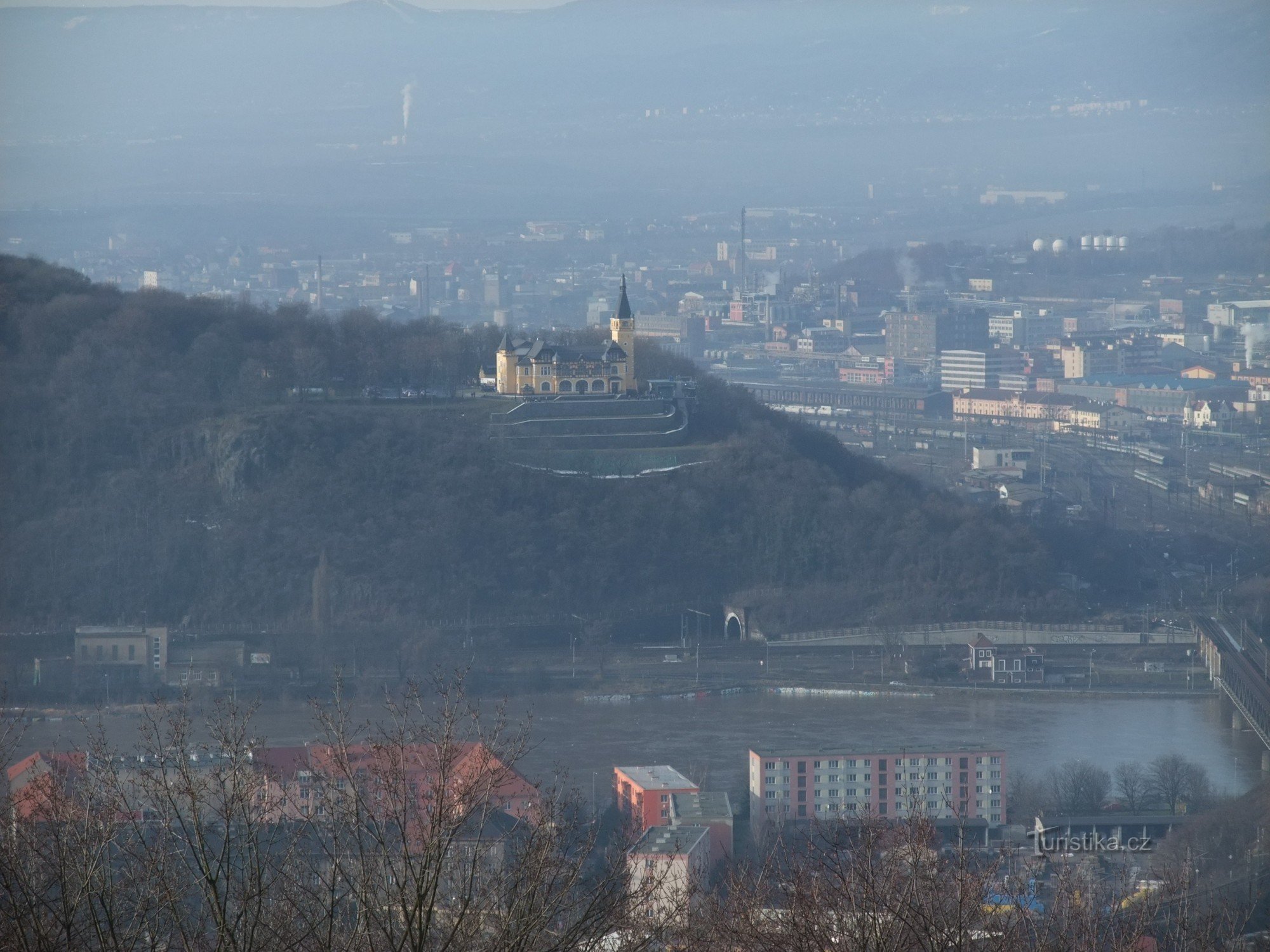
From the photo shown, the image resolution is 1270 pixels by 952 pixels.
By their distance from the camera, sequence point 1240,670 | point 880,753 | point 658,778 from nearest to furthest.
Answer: point 658,778, point 880,753, point 1240,670

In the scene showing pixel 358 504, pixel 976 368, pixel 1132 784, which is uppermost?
pixel 976 368

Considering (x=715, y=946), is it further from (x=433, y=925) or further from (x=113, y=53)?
(x=113, y=53)

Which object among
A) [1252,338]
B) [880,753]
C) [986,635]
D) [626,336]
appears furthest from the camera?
[1252,338]

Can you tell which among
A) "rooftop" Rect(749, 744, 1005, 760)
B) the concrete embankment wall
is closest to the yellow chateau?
the concrete embankment wall

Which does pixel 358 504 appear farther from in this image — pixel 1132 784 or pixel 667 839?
pixel 667 839

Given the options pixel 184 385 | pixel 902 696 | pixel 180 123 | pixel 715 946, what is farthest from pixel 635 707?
pixel 180 123

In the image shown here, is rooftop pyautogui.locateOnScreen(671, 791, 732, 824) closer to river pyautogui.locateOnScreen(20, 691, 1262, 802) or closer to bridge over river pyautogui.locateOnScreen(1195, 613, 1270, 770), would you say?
river pyautogui.locateOnScreen(20, 691, 1262, 802)

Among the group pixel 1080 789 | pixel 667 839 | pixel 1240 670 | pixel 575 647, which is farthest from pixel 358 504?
pixel 667 839
